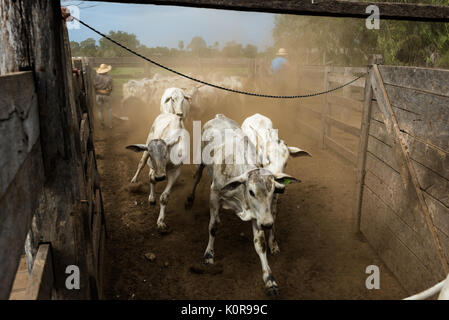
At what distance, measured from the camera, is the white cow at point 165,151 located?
546 centimetres

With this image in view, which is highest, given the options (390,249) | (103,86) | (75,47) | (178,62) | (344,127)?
(75,47)

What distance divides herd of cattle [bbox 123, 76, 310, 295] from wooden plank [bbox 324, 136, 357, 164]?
8.79ft

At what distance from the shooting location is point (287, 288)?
164 inches

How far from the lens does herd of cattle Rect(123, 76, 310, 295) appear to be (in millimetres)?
4034

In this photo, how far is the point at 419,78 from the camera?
11.9 ft

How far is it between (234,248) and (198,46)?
68.0 ft

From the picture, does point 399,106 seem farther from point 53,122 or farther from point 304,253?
point 53,122

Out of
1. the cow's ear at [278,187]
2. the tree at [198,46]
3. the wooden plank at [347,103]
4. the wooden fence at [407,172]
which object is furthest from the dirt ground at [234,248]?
the tree at [198,46]

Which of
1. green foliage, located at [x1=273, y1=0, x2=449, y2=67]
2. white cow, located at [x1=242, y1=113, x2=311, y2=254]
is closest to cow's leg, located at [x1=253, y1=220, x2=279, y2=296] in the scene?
white cow, located at [x1=242, y1=113, x2=311, y2=254]

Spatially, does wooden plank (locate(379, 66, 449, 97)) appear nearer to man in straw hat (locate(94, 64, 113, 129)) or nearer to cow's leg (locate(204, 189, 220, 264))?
cow's leg (locate(204, 189, 220, 264))

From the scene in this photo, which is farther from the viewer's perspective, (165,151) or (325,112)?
(325,112)

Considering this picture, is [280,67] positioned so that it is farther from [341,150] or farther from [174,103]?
[174,103]

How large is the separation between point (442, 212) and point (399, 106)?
1368mm

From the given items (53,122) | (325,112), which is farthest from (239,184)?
(325,112)
